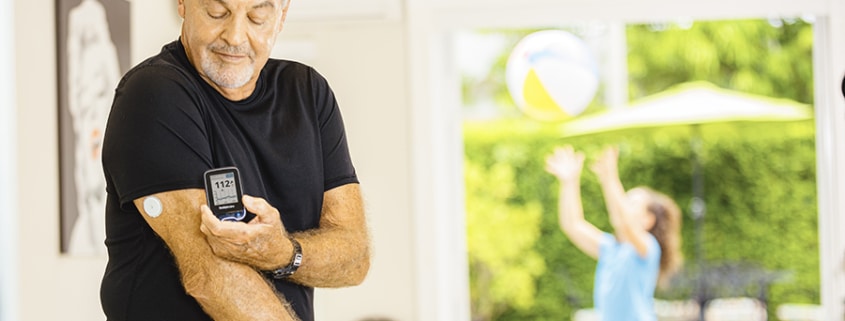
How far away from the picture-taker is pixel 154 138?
130cm

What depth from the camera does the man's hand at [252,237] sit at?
4.12ft

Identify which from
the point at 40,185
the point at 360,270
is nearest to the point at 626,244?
the point at 40,185

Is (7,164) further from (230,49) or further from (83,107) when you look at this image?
(230,49)

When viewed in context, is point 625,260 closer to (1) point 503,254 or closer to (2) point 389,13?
(2) point 389,13

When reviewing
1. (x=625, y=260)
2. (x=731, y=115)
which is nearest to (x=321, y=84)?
(x=625, y=260)

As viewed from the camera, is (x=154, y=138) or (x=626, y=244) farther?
(x=626, y=244)

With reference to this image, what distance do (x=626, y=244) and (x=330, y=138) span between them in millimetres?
3555

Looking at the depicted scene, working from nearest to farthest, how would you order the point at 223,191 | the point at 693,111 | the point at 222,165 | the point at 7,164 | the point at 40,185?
the point at 223,191 → the point at 222,165 → the point at 7,164 → the point at 40,185 → the point at 693,111

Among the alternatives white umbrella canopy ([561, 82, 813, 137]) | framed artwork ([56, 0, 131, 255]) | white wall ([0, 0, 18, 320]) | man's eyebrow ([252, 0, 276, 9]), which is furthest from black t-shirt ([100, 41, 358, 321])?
white umbrella canopy ([561, 82, 813, 137])

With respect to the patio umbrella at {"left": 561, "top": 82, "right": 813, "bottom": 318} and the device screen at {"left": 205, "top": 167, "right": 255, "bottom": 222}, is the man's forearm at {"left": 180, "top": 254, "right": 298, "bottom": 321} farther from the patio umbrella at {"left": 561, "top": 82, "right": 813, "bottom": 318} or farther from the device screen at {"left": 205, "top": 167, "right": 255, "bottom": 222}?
the patio umbrella at {"left": 561, "top": 82, "right": 813, "bottom": 318}

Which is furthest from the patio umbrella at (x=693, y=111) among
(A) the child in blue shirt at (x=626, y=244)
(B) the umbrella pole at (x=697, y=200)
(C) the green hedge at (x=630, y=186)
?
(A) the child in blue shirt at (x=626, y=244)

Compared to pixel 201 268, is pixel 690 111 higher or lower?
higher

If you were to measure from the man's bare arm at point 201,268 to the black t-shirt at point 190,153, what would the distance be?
2cm

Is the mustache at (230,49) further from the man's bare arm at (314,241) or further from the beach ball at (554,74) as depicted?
the beach ball at (554,74)
